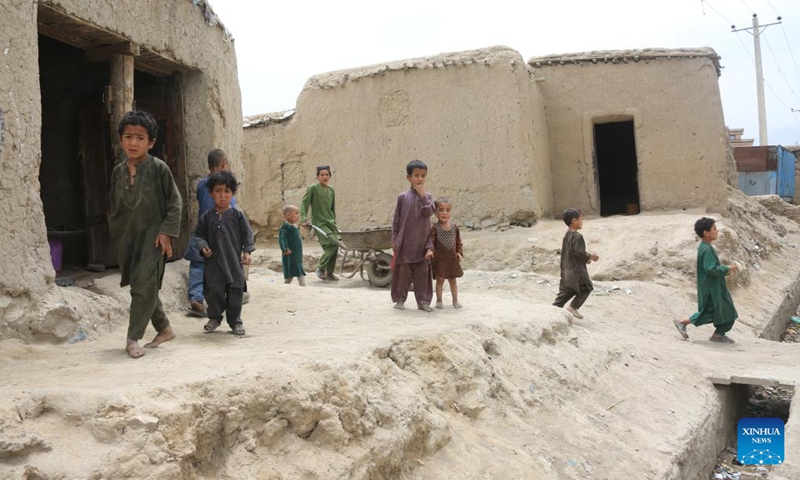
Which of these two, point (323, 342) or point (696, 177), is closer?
point (323, 342)

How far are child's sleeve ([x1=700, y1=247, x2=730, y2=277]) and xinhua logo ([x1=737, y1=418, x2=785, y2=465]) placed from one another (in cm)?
142

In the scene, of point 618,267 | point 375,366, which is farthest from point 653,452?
point 618,267

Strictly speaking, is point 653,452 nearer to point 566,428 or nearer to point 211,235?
point 566,428

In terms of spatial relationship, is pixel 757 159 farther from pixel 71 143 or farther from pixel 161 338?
pixel 161 338

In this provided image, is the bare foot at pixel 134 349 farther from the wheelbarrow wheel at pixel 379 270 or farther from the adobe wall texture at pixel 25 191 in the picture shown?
the wheelbarrow wheel at pixel 379 270

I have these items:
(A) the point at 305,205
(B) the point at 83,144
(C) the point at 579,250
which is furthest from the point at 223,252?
(A) the point at 305,205

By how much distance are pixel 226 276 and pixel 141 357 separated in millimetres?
1001

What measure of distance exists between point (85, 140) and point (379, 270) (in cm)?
416

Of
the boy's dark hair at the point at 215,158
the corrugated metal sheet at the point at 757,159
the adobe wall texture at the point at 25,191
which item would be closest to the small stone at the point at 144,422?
the adobe wall texture at the point at 25,191

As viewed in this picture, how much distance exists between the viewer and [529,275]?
8719 millimetres

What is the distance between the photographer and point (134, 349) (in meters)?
3.44

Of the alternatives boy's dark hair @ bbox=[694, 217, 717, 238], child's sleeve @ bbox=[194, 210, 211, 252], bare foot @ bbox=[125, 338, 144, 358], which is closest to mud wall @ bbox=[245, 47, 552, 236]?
boy's dark hair @ bbox=[694, 217, 717, 238]

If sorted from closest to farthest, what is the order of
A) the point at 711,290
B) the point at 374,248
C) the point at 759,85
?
the point at 711,290
the point at 374,248
the point at 759,85

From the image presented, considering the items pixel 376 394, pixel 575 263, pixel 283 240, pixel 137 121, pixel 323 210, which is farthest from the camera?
pixel 323 210
